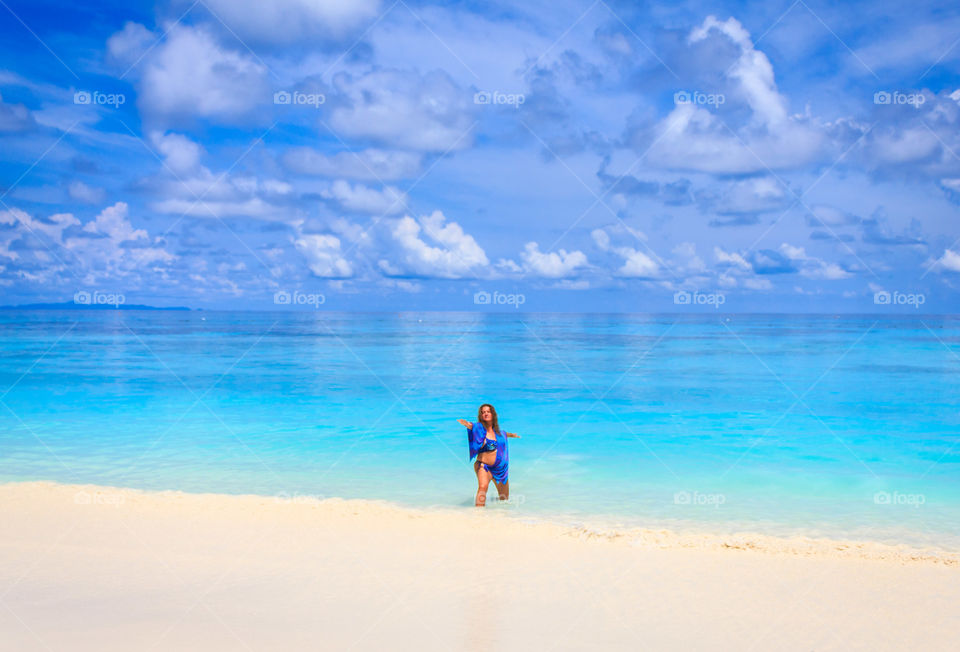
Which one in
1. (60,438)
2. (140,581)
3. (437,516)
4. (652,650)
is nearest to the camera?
A: (652,650)

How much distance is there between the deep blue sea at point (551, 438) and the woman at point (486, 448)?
A: 57 cm

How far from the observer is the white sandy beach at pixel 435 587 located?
5.89m

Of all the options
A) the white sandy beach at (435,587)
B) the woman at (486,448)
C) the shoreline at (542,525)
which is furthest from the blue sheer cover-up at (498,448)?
the white sandy beach at (435,587)

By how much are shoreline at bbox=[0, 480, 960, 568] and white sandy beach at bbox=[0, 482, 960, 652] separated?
0.07 m

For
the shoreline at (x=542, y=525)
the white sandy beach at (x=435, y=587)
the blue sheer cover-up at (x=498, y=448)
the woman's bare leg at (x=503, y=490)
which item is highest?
the blue sheer cover-up at (x=498, y=448)

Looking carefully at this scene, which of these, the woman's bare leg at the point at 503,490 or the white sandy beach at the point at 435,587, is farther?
the woman's bare leg at the point at 503,490

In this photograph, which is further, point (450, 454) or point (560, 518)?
point (450, 454)

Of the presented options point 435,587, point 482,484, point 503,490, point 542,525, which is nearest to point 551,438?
point 503,490

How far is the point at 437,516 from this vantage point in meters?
9.95

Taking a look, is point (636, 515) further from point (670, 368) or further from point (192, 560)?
point (670, 368)

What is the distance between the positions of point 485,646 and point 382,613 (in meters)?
1.16

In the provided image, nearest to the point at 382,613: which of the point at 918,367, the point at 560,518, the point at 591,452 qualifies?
the point at 560,518

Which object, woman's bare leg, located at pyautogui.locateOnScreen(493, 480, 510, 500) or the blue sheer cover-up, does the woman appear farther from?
woman's bare leg, located at pyautogui.locateOnScreen(493, 480, 510, 500)

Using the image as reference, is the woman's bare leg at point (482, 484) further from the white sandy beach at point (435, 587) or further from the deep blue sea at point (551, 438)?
the white sandy beach at point (435, 587)
